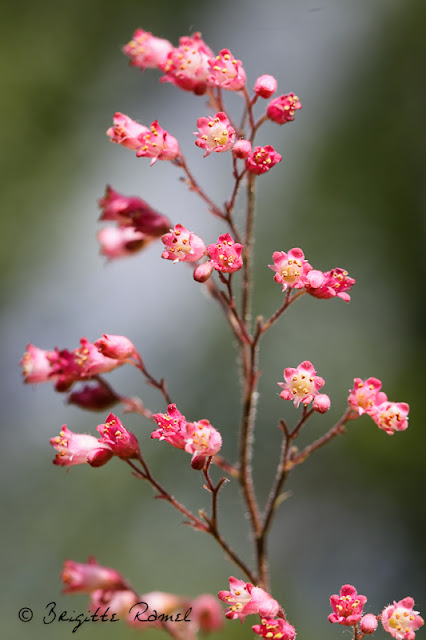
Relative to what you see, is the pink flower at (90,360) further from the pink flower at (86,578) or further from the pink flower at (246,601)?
the pink flower at (246,601)

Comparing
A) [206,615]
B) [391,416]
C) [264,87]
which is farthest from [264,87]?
[206,615]

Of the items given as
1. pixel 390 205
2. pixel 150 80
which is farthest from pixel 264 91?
pixel 150 80

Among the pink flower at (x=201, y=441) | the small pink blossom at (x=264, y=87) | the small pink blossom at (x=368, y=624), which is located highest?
the small pink blossom at (x=264, y=87)

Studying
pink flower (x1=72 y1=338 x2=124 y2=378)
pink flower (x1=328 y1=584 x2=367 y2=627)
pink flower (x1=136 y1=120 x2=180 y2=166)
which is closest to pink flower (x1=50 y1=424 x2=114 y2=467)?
pink flower (x1=72 y1=338 x2=124 y2=378)

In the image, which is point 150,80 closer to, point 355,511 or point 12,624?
point 355,511

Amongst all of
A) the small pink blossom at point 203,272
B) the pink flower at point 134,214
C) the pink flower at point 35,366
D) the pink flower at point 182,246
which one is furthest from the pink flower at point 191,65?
the pink flower at point 35,366
